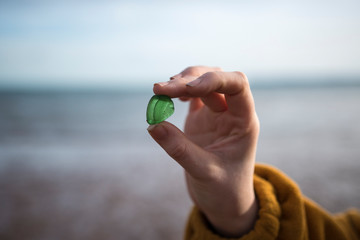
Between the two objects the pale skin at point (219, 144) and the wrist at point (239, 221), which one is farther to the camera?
the wrist at point (239, 221)

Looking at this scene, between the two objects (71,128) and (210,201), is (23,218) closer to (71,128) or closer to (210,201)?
(210,201)

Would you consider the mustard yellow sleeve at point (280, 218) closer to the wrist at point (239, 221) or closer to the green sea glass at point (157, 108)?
the wrist at point (239, 221)

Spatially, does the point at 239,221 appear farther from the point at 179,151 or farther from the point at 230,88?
the point at 230,88

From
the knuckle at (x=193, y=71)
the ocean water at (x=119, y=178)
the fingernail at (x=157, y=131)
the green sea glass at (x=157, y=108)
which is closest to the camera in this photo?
the fingernail at (x=157, y=131)

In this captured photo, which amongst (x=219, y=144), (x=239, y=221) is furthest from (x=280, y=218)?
(x=219, y=144)

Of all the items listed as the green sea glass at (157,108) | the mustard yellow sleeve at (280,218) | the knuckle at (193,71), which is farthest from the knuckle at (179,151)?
the mustard yellow sleeve at (280,218)
